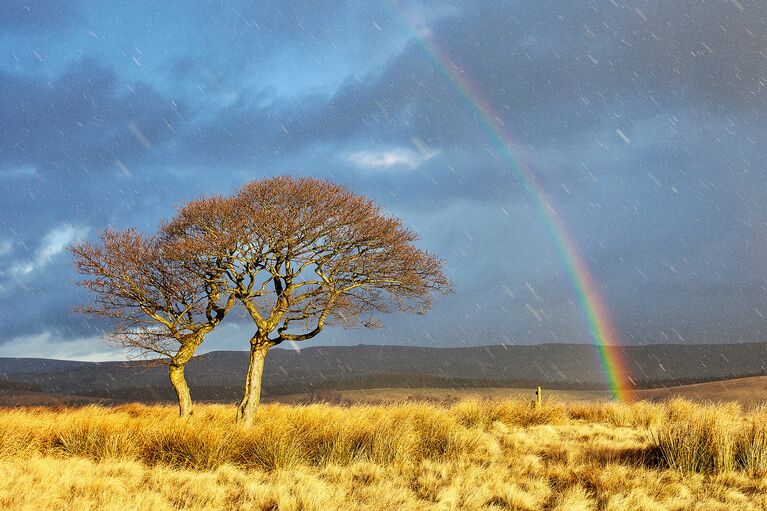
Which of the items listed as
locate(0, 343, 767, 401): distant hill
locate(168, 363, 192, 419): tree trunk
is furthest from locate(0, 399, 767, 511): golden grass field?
locate(0, 343, 767, 401): distant hill

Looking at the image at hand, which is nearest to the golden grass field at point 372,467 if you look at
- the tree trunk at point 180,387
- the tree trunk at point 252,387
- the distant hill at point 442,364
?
the tree trunk at point 252,387

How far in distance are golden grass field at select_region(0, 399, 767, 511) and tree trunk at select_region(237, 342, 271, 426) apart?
15.3 ft

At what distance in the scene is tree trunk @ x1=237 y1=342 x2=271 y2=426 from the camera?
65.2ft

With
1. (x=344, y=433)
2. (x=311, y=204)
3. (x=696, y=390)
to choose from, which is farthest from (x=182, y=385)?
(x=696, y=390)

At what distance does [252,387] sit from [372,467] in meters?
10.1

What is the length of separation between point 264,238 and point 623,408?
1405cm

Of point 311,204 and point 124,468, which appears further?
point 311,204

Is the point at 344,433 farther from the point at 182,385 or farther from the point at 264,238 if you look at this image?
the point at 182,385

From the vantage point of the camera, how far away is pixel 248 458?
11.7 m

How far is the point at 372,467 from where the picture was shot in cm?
1115

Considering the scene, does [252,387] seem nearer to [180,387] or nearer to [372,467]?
[180,387]

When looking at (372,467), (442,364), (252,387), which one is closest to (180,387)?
(252,387)

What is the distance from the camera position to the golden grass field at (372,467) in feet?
29.9

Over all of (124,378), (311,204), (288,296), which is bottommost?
(124,378)
